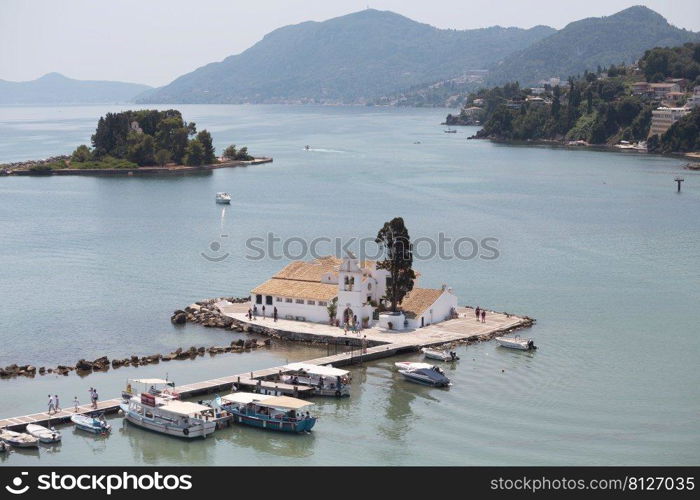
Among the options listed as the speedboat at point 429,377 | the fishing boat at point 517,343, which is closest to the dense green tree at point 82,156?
the fishing boat at point 517,343

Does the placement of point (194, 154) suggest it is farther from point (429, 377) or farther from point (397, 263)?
point (429, 377)

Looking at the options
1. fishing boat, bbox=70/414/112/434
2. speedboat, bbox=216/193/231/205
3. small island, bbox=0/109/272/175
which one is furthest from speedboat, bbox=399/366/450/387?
small island, bbox=0/109/272/175

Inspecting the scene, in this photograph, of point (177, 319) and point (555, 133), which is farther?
point (555, 133)

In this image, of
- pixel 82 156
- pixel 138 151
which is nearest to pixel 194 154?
pixel 138 151
